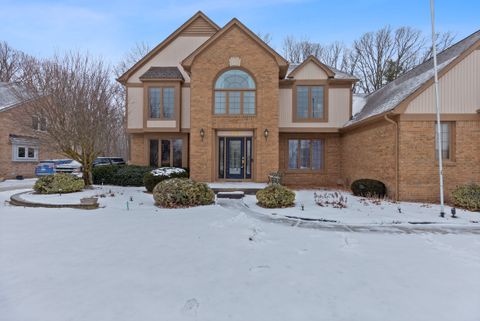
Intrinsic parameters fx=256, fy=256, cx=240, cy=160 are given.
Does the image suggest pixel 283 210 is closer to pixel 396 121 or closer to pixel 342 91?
pixel 396 121

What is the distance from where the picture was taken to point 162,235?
6039mm

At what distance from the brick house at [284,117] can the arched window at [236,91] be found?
5 cm

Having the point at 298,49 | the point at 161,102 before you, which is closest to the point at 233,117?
the point at 161,102

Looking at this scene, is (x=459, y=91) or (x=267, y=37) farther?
(x=267, y=37)

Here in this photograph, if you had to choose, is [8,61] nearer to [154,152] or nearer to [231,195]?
[154,152]

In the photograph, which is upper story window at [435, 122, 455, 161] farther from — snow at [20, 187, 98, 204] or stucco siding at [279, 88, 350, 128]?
snow at [20, 187, 98, 204]

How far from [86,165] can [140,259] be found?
34.3ft

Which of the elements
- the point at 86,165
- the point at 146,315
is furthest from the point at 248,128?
the point at 146,315

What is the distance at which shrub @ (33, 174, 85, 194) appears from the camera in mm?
11102

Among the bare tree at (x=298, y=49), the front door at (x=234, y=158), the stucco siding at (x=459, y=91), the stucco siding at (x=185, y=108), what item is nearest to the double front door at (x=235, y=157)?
the front door at (x=234, y=158)

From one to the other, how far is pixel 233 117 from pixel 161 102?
4.90 m

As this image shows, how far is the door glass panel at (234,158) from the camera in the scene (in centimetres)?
1416

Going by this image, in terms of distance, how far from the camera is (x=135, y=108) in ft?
52.4

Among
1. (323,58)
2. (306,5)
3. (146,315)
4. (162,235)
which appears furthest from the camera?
(323,58)
